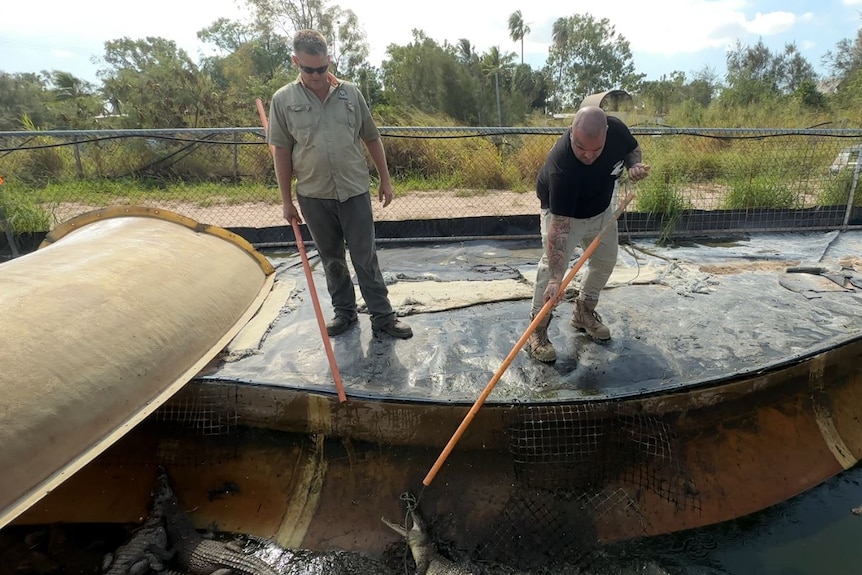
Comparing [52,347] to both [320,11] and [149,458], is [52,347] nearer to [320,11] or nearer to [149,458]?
[149,458]

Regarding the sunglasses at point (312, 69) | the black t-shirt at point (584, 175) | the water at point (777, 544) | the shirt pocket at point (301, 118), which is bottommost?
the water at point (777, 544)

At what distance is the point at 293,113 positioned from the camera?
9.22 feet

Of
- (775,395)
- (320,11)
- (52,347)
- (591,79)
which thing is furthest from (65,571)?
(591,79)

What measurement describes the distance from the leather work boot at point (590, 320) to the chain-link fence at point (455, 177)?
249cm

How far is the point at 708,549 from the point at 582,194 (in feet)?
6.82

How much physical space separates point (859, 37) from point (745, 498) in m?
30.9

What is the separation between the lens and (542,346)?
2.97 metres

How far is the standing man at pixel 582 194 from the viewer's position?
255 cm

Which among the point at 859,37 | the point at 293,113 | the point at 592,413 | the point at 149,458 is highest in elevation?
the point at 859,37

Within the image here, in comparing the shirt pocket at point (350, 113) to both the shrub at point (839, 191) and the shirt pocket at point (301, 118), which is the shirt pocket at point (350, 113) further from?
the shrub at point (839, 191)

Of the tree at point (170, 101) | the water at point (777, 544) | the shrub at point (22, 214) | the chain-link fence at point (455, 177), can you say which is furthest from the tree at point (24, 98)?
the water at point (777, 544)

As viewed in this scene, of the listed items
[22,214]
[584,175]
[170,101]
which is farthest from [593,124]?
[170,101]

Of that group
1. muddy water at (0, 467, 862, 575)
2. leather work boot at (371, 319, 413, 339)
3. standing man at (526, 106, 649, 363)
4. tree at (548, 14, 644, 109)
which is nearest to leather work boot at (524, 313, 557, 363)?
standing man at (526, 106, 649, 363)

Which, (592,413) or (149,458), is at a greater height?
(592,413)
